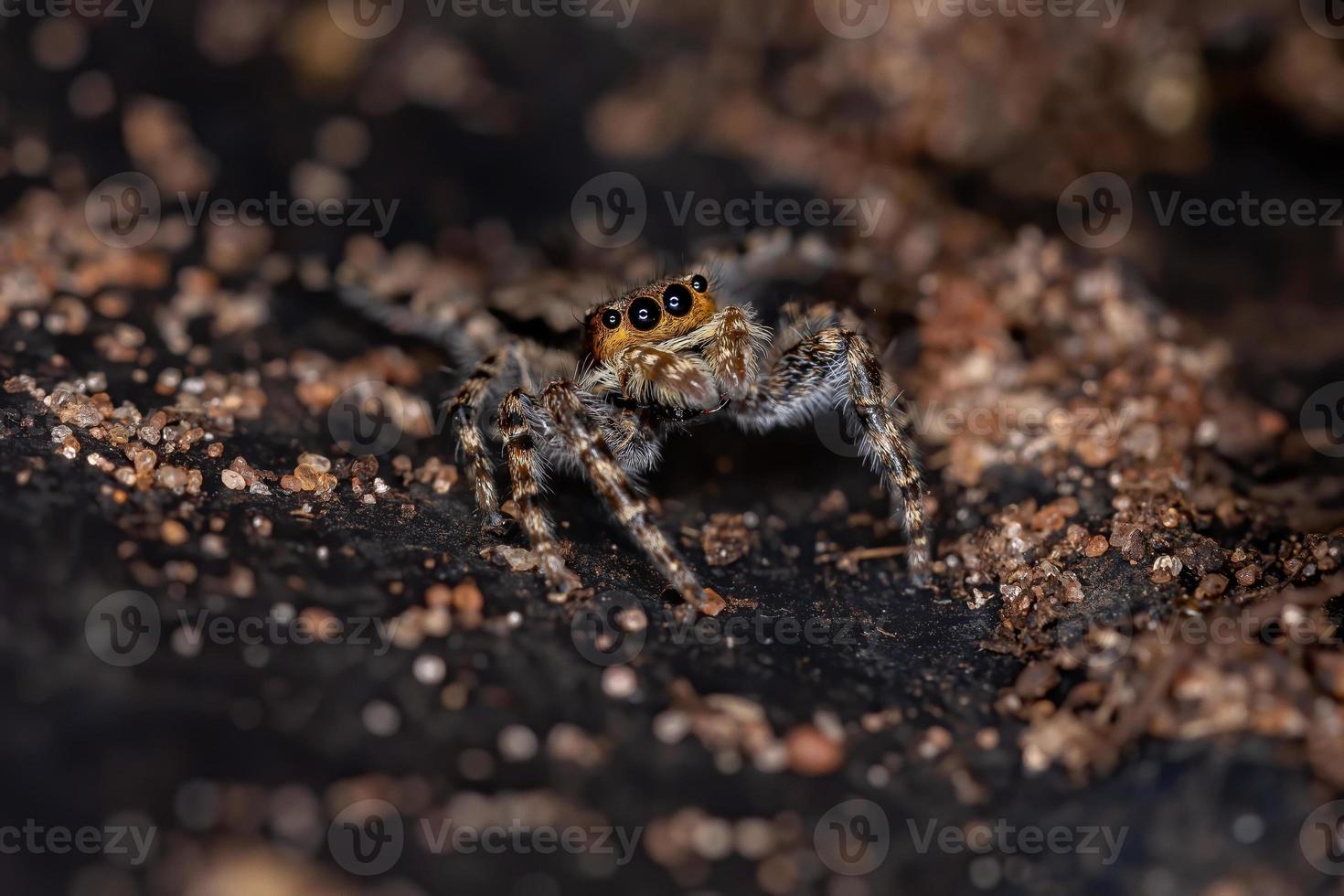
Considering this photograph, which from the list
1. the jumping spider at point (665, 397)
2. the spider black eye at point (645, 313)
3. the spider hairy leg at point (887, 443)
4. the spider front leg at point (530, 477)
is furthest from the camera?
the spider black eye at point (645, 313)

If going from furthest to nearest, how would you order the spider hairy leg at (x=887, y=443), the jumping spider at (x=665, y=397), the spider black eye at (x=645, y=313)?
the spider black eye at (x=645, y=313), the spider hairy leg at (x=887, y=443), the jumping spider at (x=665, y=397)

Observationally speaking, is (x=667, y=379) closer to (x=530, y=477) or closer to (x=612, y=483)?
(x=612, y=483)

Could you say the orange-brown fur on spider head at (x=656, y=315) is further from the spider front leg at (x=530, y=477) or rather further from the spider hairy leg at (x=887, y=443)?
the spider hairy leg at (x=887, y=443)

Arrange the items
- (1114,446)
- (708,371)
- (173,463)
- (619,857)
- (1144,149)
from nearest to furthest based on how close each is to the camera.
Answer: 1. (619,857)
2. (173,463)
3. (708,371)
4. (1114,446)
5. (1144,149)

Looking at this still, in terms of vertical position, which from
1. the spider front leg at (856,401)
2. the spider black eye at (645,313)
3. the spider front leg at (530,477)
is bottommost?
the spider front leg at (530,477)

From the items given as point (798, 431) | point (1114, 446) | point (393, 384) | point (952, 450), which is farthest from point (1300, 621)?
point (393, 384)

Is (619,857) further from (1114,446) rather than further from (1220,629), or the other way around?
(1114,446)

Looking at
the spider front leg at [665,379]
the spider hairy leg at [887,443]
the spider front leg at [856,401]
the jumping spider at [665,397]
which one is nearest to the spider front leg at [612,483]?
the jumping spider at [665,397]
